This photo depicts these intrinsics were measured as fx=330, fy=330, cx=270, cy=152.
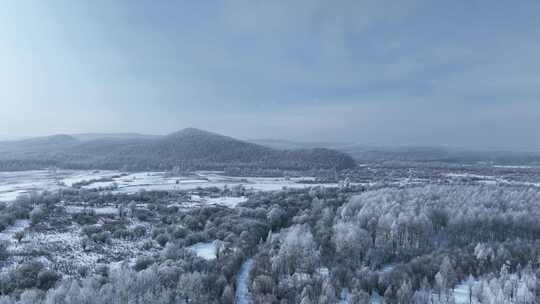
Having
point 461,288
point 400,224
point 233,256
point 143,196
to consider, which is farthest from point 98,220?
point 461,288

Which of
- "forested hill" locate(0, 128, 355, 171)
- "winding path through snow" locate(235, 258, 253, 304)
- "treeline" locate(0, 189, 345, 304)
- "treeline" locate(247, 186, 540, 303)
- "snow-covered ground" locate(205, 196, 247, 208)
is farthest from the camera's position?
"forested hill" locate(0, 128, 355, 171)

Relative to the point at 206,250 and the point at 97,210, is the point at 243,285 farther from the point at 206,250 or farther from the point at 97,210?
the point at 97,210

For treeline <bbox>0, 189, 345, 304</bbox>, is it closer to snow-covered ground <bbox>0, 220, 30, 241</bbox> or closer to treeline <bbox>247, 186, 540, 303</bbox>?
snow-covered ground <bbox>0, 220, 30, 241</bbox>

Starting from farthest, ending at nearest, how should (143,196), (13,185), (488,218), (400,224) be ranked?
(13,185)
(143,196)
(488,218)
(400,224)

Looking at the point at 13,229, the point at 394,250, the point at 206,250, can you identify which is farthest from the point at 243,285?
the point at 13,229

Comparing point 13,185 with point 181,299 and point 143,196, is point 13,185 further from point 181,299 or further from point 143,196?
point 181,299

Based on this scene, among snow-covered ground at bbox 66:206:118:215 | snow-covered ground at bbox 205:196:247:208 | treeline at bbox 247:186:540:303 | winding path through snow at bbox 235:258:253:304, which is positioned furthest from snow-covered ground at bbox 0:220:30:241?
snow-covered ground at bbox 205:196:247:208
